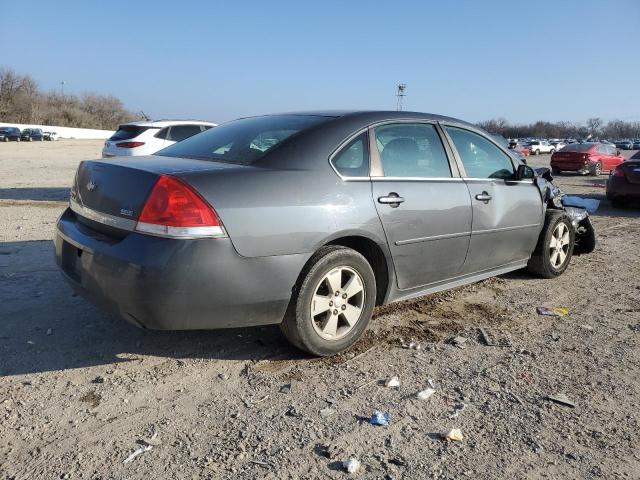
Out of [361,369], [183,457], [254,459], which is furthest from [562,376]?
[183,457]

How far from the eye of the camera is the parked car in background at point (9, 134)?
170ft

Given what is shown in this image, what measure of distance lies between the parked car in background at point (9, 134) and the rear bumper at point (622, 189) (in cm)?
5476

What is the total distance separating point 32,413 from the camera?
2.71 metres

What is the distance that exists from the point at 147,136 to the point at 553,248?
27.7 feet

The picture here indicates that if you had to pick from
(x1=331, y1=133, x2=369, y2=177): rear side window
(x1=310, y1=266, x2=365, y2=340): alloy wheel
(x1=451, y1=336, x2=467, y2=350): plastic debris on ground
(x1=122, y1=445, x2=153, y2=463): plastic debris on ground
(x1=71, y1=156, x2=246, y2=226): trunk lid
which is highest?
(x1=331, y1=133, x2=369, y2=177): rear side window

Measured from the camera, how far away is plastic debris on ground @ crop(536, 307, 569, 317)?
441cm

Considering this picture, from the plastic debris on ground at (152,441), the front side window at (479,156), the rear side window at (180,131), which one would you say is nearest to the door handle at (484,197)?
the front side window at (479,156)

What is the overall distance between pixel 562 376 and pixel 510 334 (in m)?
0.70

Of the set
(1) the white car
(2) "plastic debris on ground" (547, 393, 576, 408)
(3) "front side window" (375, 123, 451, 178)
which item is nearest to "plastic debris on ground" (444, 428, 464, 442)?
(2) "plastic debris on ground" (547, 393, 576, 408)

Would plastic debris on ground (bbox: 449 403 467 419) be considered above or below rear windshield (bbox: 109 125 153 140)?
below

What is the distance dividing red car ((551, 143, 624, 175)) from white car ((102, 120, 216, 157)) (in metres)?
16.7

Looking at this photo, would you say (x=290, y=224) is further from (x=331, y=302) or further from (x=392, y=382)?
(x=392, y=382)

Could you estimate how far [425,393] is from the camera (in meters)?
3.03

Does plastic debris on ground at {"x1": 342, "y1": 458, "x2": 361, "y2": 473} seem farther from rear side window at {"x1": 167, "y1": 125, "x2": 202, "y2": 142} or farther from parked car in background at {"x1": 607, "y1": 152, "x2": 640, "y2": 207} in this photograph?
parked car in background at {"x1": 607, "y1": 152, "x2": 640, "y2": 207}
